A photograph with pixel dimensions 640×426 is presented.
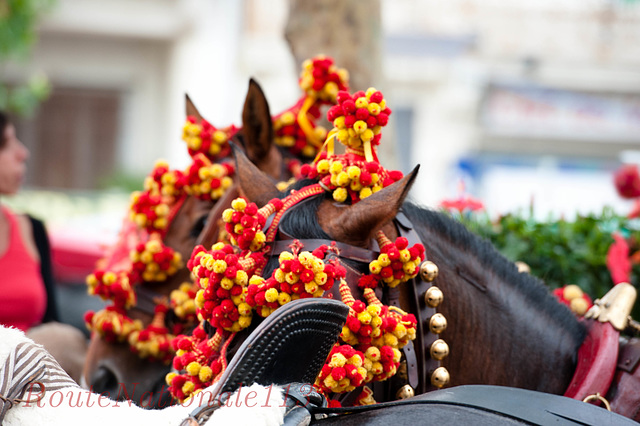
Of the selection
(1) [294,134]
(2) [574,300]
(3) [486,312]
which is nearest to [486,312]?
(3) [486,312]

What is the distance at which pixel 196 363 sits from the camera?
150cm

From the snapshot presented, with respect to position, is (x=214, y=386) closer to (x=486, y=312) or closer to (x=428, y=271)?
(x=428, y=271)

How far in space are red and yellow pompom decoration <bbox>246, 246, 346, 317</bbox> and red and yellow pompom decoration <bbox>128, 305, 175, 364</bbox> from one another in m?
1.08

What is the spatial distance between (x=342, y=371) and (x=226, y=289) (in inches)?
11.8

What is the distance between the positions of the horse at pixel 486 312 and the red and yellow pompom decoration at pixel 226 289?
0.83ft

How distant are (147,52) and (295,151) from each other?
10.9 m

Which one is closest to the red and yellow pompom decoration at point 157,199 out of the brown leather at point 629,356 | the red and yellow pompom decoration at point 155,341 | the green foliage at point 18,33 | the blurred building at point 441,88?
the red and yellow pompom decoration at point 155,341

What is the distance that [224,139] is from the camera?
8.57 feet

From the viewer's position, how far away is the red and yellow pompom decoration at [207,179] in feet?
7.98

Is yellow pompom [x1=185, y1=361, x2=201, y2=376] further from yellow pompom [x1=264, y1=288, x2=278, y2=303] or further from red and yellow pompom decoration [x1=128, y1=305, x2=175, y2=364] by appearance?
red and yellow pompom decoration [x1=128, y1=305, x2=175, y2=364]

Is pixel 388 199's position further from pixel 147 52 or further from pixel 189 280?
pixel 147 52

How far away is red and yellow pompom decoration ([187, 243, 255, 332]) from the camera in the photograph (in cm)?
141

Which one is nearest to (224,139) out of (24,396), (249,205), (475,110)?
(249,205)

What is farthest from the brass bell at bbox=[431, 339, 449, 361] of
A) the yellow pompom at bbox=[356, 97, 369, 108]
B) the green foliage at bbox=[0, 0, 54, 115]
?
the green foliage at bbox=[0, 0, 54, 115]
